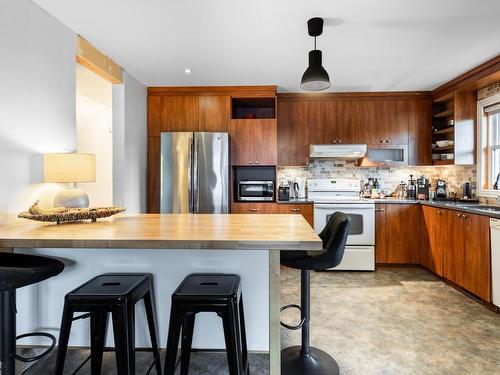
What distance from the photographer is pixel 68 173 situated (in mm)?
2152

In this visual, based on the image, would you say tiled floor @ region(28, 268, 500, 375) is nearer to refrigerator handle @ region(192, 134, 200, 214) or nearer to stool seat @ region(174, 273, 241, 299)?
stool seat @ region(174, 273, 241, 299)

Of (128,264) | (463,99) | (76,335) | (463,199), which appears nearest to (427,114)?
(463,99)

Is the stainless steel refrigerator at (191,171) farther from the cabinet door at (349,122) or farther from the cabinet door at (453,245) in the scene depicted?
the cabinet door at (453,245)

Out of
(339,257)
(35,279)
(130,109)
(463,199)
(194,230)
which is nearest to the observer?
(35,279)

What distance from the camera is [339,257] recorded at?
1825 millimetres

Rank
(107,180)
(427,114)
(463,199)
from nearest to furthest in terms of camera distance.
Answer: (463,199)
(427,114)
(107,180)

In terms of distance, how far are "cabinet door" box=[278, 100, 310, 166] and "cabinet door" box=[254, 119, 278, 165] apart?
0.30 m

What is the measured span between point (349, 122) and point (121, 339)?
3781mm

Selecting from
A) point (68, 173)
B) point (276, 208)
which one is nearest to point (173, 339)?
point (68, 173)

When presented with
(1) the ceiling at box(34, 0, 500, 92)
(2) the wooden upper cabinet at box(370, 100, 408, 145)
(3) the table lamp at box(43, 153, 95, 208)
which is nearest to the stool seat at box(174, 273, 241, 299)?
(3) the table lamp at box(43, 153, 95, 208)

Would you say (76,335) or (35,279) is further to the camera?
(76,335)

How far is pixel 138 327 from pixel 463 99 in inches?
166

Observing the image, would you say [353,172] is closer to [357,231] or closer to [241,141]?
[357,231]

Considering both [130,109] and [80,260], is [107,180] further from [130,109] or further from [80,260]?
[80,260]
